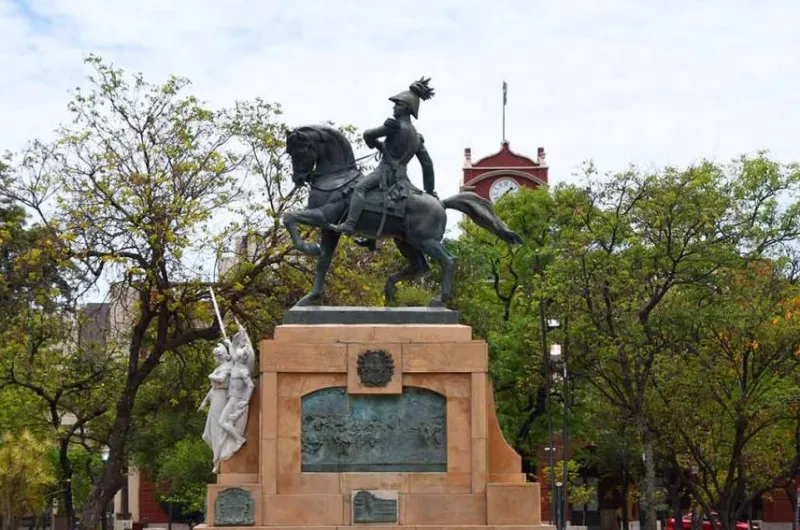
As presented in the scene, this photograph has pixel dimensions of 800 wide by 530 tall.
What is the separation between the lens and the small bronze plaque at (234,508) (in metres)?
19.9

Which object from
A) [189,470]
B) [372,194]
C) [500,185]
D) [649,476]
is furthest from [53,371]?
[500,185]

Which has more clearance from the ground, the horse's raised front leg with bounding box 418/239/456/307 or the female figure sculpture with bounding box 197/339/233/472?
the horse's raised front leg with bounding box 418/239/456/307

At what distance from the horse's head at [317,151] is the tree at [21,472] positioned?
2447 cm

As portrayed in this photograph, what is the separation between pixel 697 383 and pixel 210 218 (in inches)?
510

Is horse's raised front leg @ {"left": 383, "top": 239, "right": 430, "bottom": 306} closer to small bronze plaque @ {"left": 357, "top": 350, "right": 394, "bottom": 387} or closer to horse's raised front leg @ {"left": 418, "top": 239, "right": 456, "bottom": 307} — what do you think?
horse's raised front leg @ {"left": 418, "top": 239, "right": 456, "bottom": 307}

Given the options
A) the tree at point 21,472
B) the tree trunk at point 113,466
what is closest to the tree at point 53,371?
the tree at point 21,472

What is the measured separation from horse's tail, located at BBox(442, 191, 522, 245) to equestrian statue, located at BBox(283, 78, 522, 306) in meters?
0.74

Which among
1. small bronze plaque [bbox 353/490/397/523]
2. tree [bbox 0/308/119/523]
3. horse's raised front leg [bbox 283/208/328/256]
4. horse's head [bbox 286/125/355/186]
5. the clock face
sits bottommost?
small bronze plaque [bbox 353/490/397/523]

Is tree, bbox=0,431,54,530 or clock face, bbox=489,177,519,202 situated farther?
clock face, bbox=489,177,519,202

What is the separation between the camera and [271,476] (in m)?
20.2

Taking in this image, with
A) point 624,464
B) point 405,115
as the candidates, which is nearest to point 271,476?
point 405,115

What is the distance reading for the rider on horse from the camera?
2130cm

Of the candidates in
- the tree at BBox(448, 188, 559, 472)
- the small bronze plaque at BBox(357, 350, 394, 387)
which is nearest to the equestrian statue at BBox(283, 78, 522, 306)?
the small bronze plaque at BBox(357, 350, 394, 387)

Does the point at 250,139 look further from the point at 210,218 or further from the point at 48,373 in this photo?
the point at 48,373
